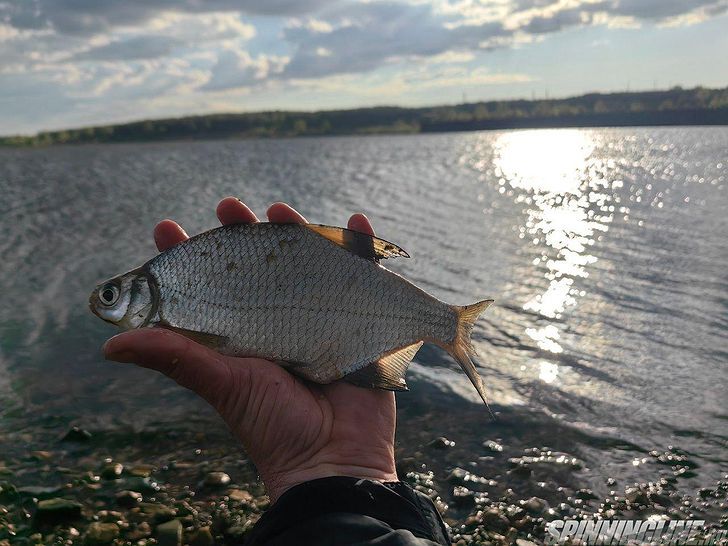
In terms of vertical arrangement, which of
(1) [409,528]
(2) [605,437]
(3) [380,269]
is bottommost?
(2) [605,437]

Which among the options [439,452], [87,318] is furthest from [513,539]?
[87,318]

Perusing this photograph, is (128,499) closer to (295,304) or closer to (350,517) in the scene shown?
(295,304)

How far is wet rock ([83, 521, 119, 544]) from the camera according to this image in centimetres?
629

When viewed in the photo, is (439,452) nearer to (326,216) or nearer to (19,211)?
(326,216)

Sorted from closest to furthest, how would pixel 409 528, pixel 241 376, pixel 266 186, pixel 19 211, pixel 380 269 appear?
pixel 409 528 < pixel 241 376 < pixel 380 269 < pixel 19 211 < pixel 266 186

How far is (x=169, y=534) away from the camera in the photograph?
6.40m

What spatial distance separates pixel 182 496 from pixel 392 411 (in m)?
3.97

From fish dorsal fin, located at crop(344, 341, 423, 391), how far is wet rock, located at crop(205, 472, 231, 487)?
4.00 meters

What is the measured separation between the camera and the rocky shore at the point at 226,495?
655cm

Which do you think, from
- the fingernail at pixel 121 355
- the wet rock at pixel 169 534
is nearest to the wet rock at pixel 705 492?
the wet rock at pixel 169 534

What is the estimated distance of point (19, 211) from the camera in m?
Result: 31.6

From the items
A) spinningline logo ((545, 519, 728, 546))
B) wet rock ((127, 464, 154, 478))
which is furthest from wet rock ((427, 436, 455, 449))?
wet rock ((127, 464, 154, 478))

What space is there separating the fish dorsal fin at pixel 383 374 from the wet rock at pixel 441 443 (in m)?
4.54

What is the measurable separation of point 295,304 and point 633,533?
4.74 metres
